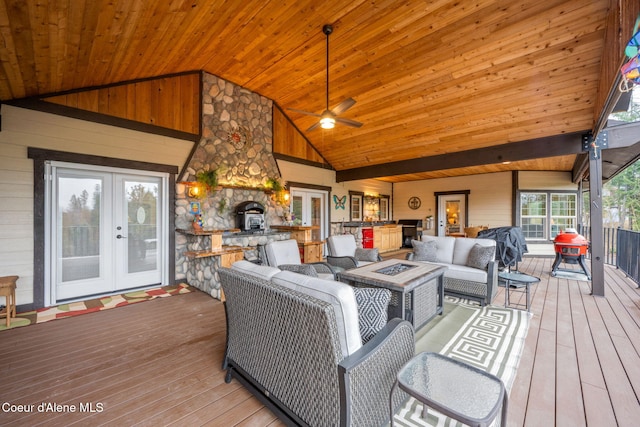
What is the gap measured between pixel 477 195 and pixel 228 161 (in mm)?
8240

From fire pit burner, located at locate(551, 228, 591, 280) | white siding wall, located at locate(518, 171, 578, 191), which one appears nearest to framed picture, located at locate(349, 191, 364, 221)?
white siding wall, located at locate(518, 171, 578, 191)

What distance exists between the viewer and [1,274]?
3609 millimetres

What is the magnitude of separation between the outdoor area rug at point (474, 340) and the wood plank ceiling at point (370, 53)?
350 cm

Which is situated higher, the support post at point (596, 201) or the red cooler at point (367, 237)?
the support post at point (596, 201)

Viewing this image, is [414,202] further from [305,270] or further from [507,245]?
[305,270]

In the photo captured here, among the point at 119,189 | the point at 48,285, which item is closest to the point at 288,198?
the point at 119,189

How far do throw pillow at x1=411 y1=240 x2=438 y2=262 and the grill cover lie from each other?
1.54 metres

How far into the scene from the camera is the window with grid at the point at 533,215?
27.9 ft

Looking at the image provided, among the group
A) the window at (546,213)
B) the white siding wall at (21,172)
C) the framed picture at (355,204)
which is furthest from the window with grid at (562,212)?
the white siding wall at (21,172)

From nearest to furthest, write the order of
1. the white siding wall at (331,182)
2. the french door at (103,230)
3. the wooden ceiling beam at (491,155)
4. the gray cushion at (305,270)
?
1. the gray cushion at (305,270)
2. the french door at (103,230)
3. the wooden ceiling beam at (491,155)
4. the white siding wall at (331,182)

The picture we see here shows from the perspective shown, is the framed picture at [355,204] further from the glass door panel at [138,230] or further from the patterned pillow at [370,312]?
the patterned pillow at [370,312]

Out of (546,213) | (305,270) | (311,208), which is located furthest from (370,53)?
(546,213)

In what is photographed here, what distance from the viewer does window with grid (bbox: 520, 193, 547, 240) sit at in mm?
8500

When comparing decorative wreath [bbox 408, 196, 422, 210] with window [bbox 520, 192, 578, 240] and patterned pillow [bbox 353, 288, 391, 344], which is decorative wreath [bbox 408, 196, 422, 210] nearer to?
window [bbox 520, 192, 578, 240]
